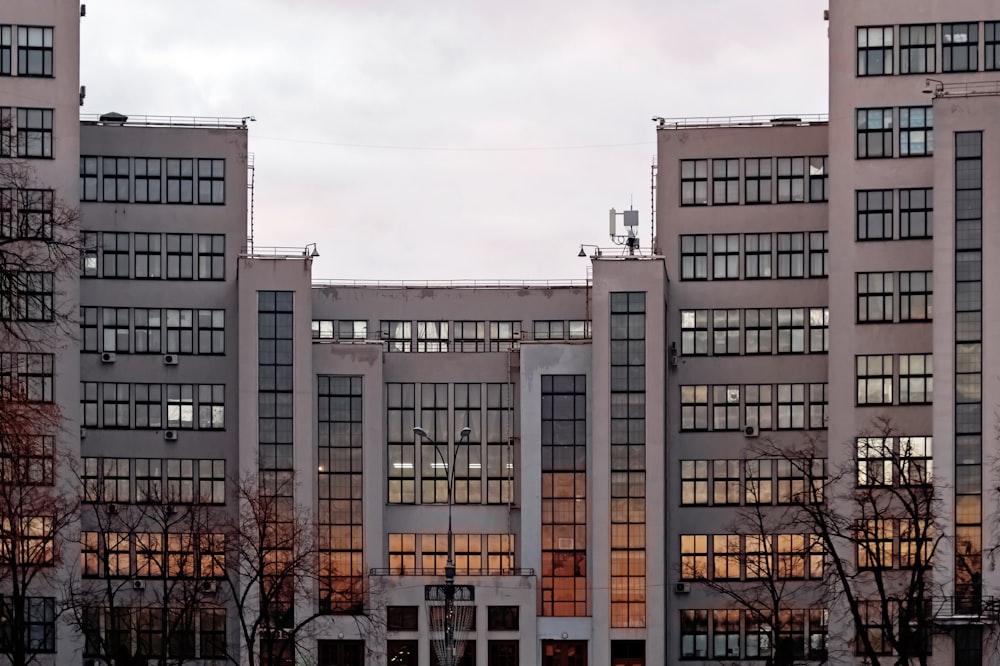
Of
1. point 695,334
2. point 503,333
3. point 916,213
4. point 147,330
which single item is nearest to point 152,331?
point 147,330

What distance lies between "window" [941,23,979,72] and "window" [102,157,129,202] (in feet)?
123

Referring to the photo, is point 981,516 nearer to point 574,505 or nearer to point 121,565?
point 574,505

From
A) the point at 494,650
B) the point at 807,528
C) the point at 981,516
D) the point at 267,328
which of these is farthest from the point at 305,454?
the point at 981,516

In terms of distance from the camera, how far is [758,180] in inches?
3226

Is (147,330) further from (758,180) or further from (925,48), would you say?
(925,48)

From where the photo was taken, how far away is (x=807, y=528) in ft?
263

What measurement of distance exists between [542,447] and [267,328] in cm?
1386

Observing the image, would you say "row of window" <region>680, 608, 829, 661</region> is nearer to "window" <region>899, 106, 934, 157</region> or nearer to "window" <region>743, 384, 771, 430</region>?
"window" <region>743, 384, 771, 430</region>

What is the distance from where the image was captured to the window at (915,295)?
77.0 meters

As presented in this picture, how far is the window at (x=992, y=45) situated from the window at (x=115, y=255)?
3994 centimetres

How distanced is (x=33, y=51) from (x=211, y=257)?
12.3 m

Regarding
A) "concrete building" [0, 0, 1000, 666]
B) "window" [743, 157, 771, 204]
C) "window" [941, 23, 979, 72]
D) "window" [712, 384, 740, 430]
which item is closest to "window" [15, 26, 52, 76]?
"concrete building" [0, 0, 1000, 666]

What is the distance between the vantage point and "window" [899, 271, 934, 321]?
7700 centimetres

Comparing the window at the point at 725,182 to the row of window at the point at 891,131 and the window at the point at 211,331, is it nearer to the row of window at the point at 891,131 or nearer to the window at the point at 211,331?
the row of window at the point at 891,131
